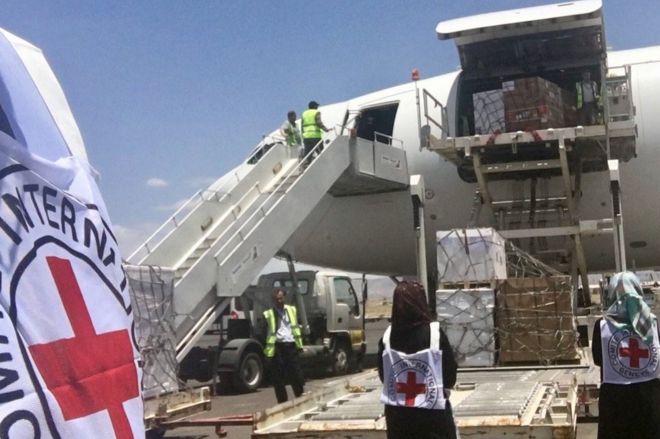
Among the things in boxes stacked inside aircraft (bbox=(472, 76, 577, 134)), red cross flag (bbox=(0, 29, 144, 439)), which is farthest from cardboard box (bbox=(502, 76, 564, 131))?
red cross flag (bbox=(0, 29, 144, 439))

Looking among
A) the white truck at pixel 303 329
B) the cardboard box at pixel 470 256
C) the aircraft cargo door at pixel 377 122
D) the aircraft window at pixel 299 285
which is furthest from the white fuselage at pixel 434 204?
the cardboard box at pixel 470 256

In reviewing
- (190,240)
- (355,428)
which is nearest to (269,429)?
(355,428)

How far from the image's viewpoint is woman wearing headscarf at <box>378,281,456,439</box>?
4215 mm

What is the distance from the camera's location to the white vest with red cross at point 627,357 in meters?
4.92

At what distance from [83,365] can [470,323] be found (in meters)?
9.49

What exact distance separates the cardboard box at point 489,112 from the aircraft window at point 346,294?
461 centimetres

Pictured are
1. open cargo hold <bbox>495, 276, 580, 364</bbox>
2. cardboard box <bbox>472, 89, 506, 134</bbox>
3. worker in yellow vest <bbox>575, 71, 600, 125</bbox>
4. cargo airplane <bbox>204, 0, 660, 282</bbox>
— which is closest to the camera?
open cargo hold <bbox>495, 276, 580, 364</bbox>

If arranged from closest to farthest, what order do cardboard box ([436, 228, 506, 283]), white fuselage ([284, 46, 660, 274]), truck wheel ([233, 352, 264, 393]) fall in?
1. cardboard box ([436, 228, 506, 283])
2. truck wheel ([233, 352, 264, 393])
3. white fuselage ([284, 46, 660, 274])

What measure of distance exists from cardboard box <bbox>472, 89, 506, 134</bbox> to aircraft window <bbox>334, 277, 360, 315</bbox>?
15.1 feet

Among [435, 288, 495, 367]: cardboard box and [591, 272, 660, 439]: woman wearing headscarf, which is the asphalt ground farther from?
[591, 272, 660, 439]: woman wearing headscarf

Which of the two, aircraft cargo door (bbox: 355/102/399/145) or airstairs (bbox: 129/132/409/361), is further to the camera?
aircraft cargo door (bbox: 355/102/399/145)

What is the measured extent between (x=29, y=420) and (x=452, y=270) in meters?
10.5

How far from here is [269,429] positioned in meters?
5.71

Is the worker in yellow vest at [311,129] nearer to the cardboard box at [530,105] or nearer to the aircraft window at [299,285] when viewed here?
the aircraft window at [299,285]
